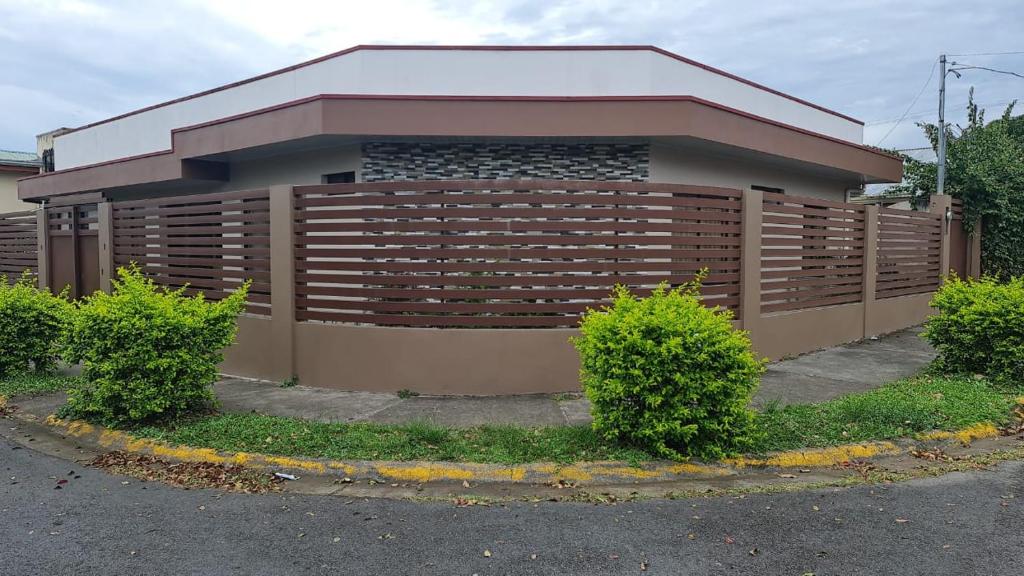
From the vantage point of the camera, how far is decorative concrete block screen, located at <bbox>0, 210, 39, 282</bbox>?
13656mm

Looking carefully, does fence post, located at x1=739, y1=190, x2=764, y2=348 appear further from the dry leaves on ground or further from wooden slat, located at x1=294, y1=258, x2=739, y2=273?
the dry leaves on ground

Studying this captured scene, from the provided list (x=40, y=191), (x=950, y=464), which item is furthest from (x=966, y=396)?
(x=40, y=191)

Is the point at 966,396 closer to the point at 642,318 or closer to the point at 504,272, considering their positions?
the point at 642,318

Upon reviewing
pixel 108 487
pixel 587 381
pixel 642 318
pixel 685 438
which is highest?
pixel 642 318

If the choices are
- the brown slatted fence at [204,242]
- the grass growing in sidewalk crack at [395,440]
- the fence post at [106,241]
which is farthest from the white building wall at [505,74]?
the grass growing in sidewalk crack at [395,440]

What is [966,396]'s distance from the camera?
6.71 meters

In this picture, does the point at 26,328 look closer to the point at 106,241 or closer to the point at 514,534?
the point at 106,241

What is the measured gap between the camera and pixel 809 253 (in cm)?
955

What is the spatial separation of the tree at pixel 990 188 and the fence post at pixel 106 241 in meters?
17.1

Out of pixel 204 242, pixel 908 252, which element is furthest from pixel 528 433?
pixel 908 252

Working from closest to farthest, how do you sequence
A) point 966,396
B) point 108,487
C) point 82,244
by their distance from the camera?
point 108,487 < point 966,396 < point 82,244

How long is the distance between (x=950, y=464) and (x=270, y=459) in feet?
17.6

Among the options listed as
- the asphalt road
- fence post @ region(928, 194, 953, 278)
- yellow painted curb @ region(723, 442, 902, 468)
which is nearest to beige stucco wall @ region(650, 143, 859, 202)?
fence post @ region(928, 194, 953, 278)

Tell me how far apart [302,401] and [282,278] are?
1634 mm
